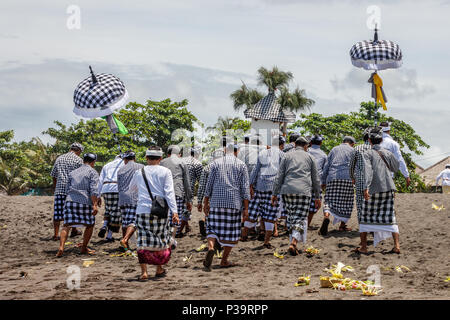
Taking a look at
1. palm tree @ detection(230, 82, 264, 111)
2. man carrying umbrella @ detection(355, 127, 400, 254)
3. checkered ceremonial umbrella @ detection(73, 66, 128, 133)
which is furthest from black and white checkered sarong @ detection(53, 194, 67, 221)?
palm tree @ detection(230, 82, 264, 111)

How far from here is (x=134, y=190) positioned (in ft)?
32.9

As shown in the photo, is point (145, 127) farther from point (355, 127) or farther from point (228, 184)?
point (228, 184)

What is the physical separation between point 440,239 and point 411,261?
5.50 ft

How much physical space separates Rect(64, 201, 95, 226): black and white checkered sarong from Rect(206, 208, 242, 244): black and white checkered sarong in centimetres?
260

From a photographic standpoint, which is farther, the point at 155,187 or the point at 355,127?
the point at 355,127

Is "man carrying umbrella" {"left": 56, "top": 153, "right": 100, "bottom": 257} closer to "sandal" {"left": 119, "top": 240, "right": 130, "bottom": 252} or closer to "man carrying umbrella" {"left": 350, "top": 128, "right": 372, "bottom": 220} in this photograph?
"sandal" {"left": 119, "top": 240, "right": 130, "bottom": 252}

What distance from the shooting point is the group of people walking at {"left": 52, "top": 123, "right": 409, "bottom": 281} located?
751 centimetres

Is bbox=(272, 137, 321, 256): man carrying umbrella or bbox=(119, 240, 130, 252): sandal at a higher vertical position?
bbox=(272, 137, 321, 256): man carrying umbrella

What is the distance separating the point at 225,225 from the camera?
26.9 ft

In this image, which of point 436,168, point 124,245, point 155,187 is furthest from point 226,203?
point 436,168

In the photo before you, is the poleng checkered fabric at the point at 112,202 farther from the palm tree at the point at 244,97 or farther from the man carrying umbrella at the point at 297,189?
the palm tree at the point at 244,97

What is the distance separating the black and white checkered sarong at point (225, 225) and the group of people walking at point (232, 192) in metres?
0.02

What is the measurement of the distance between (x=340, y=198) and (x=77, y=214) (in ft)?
16.9
